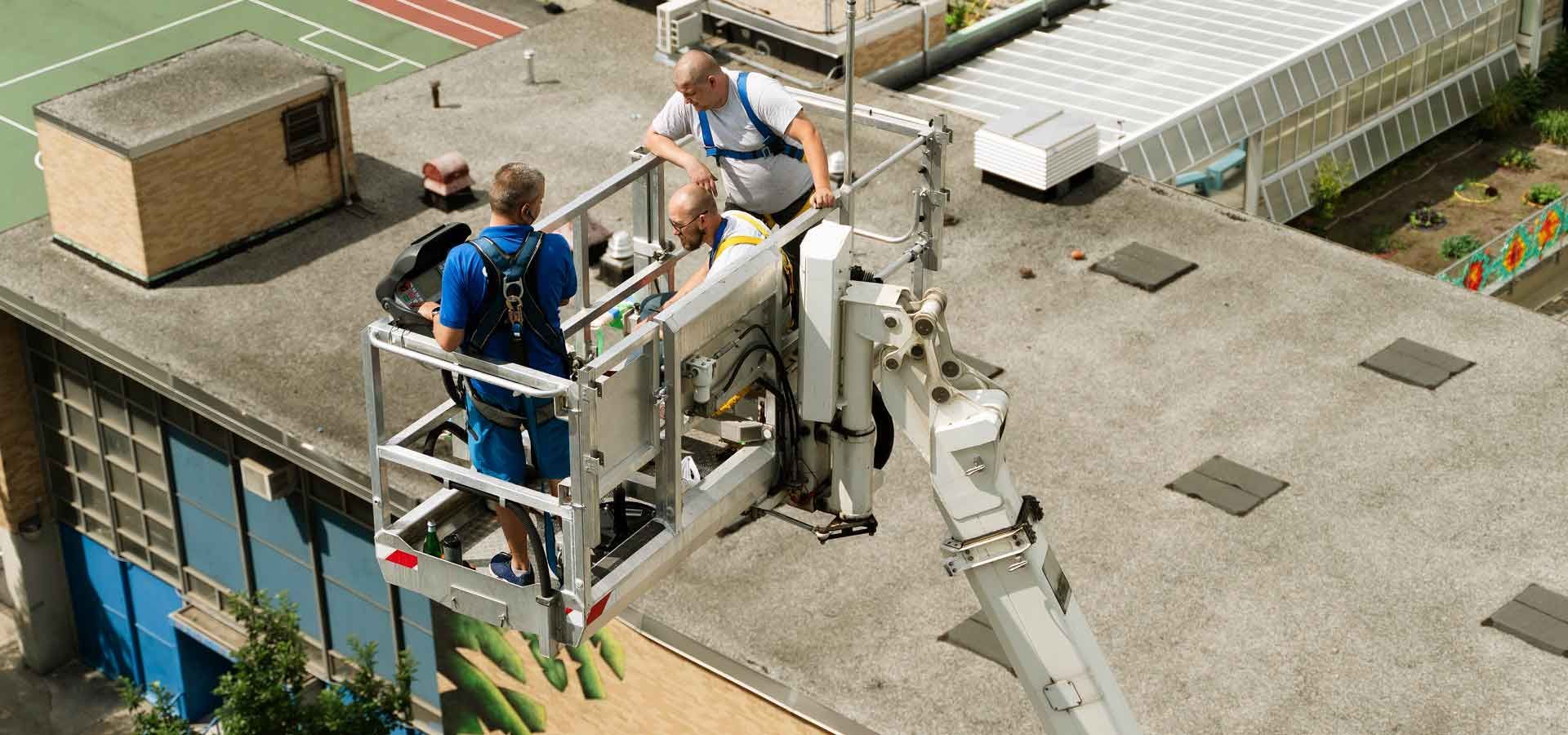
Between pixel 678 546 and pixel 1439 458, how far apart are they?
1321 cm

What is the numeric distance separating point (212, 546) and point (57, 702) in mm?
5906

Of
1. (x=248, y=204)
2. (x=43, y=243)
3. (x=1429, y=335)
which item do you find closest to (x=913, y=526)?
(x=1429, y=335)

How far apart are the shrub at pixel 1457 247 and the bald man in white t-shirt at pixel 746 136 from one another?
2899cm

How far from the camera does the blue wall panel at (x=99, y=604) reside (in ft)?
111

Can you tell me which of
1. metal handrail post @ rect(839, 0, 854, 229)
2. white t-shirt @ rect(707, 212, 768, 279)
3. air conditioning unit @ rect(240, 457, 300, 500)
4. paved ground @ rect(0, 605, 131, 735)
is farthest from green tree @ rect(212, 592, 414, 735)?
white t-shirt @ rect(707, 212, 768, 279)

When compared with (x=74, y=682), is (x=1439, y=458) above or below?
above

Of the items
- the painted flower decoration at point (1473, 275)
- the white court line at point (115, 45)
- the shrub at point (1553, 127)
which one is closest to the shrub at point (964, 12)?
the painted flower decoration at point (1473, 275)

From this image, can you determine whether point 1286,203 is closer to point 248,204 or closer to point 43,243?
point 248,204

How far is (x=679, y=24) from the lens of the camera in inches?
1326

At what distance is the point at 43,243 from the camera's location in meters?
30.0

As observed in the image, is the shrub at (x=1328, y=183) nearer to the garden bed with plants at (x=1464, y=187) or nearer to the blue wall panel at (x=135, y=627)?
the garden bed with plants at (x=1464, y=187)

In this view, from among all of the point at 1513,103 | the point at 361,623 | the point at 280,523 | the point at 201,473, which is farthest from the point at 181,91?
the point at 1513,103

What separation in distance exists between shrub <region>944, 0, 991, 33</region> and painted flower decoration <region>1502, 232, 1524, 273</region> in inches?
402

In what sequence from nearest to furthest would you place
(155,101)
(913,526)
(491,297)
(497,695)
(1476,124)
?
1. (491,297)
2. (913,526)
3. (497,695)
4. (155,101)
5. (1476,124)
